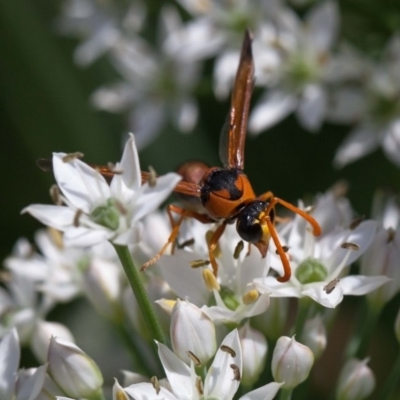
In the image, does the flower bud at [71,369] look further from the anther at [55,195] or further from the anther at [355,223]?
the anther at [355,223]

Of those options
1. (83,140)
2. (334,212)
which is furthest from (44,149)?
(334,212)

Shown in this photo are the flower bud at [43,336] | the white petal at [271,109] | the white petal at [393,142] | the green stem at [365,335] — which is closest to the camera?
the green stem at [365,335]

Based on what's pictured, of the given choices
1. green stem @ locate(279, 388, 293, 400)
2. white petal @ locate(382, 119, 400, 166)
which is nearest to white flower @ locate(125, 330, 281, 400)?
green stem @ locate(279, 388, 293, 400)

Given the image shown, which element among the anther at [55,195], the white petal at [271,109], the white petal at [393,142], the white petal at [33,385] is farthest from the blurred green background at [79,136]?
the white petal at [33,385]

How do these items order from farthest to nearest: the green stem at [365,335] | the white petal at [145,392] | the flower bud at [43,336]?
1. the flower bud at [43,336]
2. the green stem at [365,335]
3. the white petal at [145,392]

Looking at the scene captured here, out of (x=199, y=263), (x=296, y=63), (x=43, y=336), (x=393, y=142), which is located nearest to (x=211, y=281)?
(x=199, y=263)

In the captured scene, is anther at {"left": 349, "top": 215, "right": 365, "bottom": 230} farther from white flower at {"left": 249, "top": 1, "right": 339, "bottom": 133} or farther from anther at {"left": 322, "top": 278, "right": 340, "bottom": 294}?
white flower at {"left": 249, "top": 1, "right": 339, "bottom": 133}
